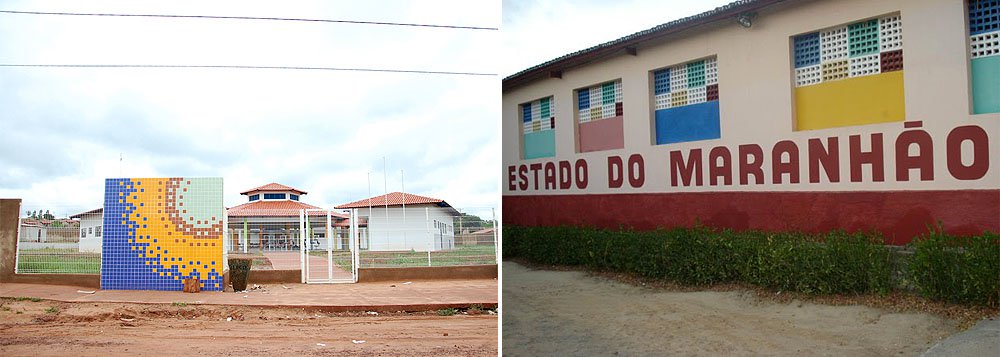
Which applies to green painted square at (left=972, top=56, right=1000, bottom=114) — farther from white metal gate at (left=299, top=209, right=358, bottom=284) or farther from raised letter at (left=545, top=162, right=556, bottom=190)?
white metal gate at (left=299, top=209, right=358, bottom=284)

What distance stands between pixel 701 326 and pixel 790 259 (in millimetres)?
956

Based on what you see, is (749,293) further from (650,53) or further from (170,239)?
(170,239)

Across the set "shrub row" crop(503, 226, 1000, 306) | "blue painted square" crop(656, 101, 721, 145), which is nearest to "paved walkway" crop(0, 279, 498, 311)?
"shrub row" crop(503, 226, 1000, 306)

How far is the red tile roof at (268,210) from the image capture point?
413 inches

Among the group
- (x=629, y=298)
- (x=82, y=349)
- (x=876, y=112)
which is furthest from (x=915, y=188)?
(x=82, y=349)

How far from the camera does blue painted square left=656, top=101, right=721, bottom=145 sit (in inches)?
240

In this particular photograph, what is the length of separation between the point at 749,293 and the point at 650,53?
2.47 metres

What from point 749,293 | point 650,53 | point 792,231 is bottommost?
point 749,293

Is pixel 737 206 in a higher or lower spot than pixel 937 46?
lower

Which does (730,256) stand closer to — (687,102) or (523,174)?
(687,102)

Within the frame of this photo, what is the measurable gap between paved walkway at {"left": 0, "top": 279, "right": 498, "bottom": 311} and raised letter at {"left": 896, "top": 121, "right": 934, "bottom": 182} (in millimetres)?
4684

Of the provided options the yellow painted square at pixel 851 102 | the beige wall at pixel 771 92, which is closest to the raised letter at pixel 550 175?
the beige wall at pixel 771 92

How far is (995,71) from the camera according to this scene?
4.41 meters

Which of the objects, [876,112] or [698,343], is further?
[876,112]
